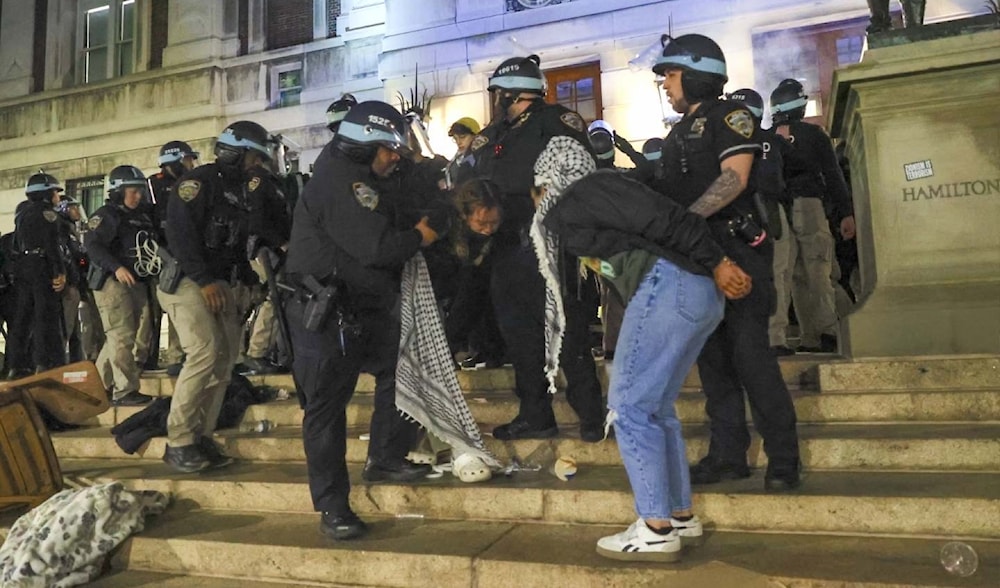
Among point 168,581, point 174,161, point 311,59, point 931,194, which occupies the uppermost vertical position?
point 311,59

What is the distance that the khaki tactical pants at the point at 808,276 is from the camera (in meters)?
5.68

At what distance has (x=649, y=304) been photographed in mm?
2971

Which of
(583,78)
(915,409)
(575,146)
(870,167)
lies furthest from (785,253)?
(583,78)

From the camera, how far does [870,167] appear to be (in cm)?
497

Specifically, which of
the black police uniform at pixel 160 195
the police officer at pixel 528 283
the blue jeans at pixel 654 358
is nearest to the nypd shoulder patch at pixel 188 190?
the black police uniform at pixel 160 195

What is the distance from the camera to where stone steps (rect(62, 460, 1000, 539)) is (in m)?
3.22

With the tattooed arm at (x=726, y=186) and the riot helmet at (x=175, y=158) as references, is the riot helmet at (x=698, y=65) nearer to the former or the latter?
the tattooed arm at (x=726, y=186)

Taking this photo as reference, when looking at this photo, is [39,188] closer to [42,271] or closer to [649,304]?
[42,271]

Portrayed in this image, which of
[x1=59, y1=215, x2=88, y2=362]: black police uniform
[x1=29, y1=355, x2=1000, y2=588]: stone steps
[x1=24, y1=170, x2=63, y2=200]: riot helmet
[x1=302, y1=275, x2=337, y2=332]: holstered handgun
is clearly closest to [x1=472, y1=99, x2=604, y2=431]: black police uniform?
[x1=29, y1=355, x2=1000, y2=588]: stone steps

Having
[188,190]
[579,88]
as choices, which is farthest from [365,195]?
[579,88]

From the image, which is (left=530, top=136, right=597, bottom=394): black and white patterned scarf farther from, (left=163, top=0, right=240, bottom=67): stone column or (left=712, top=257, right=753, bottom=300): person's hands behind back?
(left=163, top=0, right=240, bottom=67): stone column

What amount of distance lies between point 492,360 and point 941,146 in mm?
3400

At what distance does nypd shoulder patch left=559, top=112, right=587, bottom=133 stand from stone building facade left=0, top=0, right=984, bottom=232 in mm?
7632

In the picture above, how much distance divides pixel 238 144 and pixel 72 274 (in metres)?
4.09
